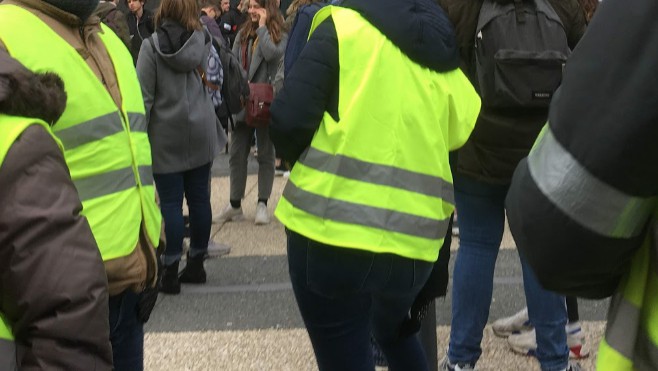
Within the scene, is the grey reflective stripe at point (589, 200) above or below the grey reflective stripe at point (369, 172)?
above

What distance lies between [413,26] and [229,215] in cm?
496

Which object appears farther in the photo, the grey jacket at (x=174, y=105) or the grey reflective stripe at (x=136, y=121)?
the grey jacket at (x=174, y=105)

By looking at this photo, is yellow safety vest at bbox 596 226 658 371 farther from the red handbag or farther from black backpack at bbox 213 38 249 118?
the red handbag

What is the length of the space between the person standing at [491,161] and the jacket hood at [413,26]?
61 cm

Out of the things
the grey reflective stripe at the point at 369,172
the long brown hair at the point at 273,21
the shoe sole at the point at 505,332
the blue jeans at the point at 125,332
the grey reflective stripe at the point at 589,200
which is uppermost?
the grey reflective stripe at the point at 589,200

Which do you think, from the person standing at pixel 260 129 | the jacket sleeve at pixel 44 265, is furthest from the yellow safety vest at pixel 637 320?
the person standing at pixel 260 129

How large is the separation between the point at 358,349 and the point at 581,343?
1.70m

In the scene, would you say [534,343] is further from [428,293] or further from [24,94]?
[24,94]

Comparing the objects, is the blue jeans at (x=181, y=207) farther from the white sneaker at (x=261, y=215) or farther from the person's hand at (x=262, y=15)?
the person's hand at (x=262, y=15)

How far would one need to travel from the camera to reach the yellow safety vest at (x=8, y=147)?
1.70 meters

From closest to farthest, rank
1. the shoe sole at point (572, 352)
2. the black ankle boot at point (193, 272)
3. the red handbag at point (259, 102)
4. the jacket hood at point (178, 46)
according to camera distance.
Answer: the shoe sole at point (572, 352) → the jacket hood at point (178, 46) → the black ankle boot at point (193, 272) → the red handbag at point (259, 102)

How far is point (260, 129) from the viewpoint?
7.43 m

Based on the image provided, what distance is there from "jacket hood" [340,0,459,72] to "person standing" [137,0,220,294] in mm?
2521

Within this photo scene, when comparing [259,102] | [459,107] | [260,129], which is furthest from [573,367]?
[260,129]
